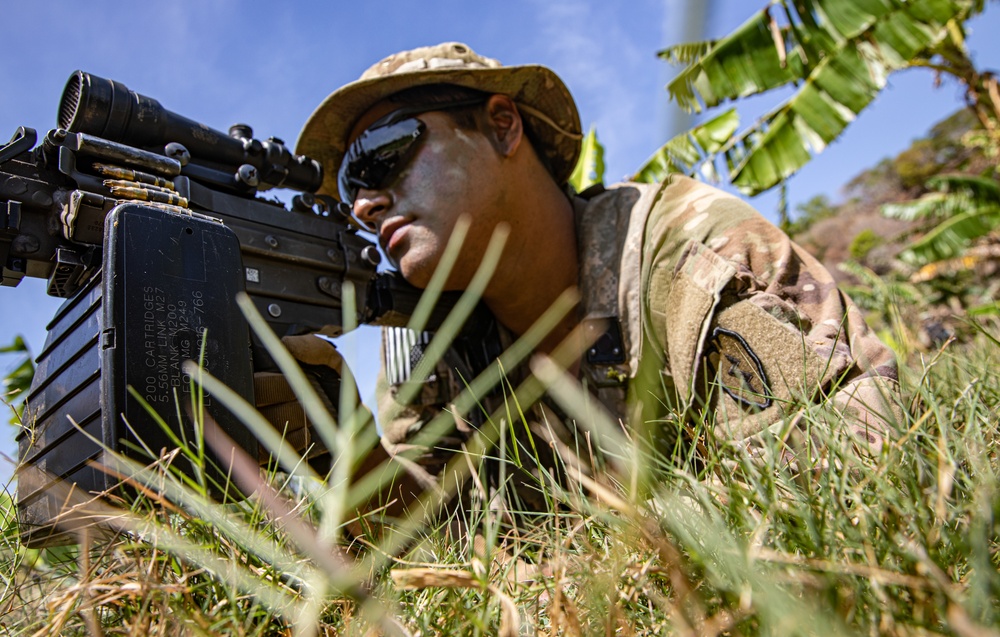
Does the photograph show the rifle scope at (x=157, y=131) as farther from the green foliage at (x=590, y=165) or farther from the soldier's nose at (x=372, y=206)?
the green foliage at (x=590, y=165)

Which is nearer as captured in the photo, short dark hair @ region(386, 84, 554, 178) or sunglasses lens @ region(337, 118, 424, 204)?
sunglasses lens @ region(337, 118, 424, 204)

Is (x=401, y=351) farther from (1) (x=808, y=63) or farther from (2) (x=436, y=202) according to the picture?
(1) (x=808, y=63)

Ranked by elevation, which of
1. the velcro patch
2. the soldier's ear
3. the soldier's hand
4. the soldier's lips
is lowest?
the velcro patch

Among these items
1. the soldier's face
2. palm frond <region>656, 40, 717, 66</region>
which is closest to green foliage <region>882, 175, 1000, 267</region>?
palm frond <region>656, 40, 717, 66</region>

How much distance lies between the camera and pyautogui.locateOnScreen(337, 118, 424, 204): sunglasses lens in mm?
2715

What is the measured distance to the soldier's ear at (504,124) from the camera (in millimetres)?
2941

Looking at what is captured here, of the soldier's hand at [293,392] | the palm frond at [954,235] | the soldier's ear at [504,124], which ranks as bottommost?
the palm frond at [954,235]

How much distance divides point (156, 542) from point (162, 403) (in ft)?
2.07

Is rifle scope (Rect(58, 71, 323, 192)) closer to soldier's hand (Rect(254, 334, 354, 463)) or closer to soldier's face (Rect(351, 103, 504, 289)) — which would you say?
soldier's face (Rect(351, 103, 504, 289))

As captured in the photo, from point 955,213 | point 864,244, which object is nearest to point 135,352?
point 955,213

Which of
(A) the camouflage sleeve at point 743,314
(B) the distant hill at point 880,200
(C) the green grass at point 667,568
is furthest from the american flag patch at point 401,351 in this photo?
(B) the distant hill at point 880,200

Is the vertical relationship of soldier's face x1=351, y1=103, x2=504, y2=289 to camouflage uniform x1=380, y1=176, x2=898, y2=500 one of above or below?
above

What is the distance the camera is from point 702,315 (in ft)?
6.40

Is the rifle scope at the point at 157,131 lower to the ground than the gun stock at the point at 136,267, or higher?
higher
